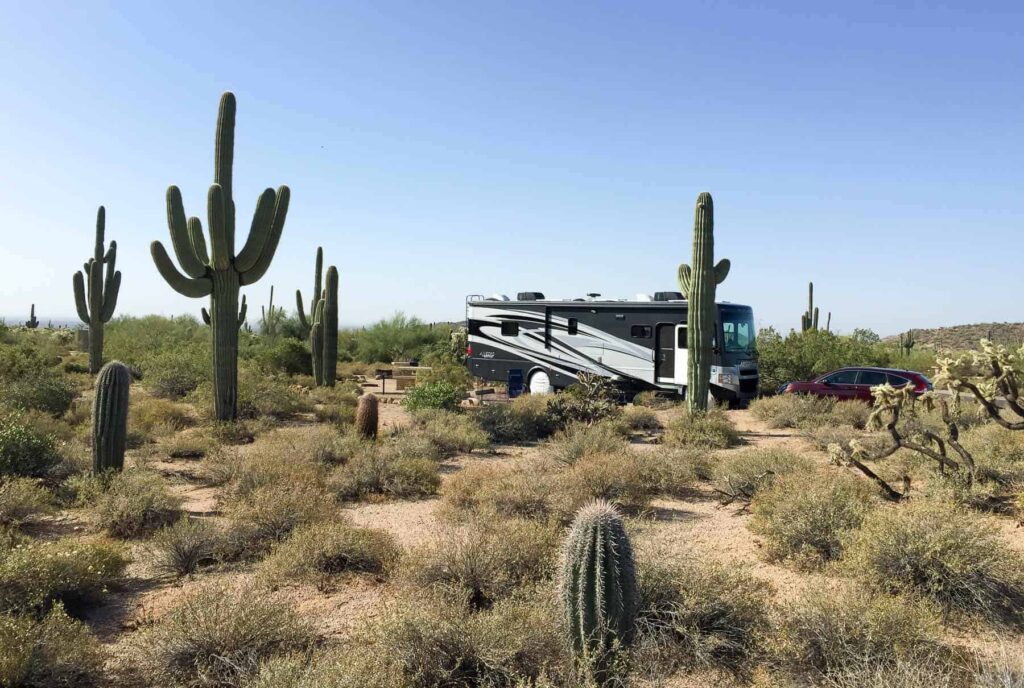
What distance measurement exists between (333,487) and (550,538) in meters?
3.80

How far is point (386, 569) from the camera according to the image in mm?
5434

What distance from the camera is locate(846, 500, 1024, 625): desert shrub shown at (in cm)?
453

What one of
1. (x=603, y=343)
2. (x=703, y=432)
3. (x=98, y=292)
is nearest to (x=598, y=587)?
(x=703, y=432)

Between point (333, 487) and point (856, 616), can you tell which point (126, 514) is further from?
point (856, 616)

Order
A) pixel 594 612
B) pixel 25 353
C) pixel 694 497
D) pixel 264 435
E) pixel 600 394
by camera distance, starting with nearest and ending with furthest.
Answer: pixel 594 612 < pixel 694 497 < pixel 264 435 < pixel 600 394 < pixel 25 353

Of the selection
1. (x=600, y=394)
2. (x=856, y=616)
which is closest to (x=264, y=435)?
(x=600, y=394)

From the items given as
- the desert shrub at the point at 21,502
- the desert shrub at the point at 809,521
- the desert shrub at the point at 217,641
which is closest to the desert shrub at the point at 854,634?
the desert shrub at the point at 809,521

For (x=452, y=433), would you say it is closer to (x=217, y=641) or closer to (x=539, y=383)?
(x=217, y=641)

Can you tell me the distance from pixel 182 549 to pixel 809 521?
5.61m

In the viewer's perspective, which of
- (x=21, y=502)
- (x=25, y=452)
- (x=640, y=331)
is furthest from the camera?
(x=640, y=331)

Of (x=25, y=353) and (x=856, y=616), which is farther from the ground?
(x=25, y=353)

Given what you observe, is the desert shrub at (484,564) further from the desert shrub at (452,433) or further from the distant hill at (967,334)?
the distant hill at (967,334)

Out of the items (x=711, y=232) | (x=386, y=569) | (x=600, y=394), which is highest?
(x=711, y=232)

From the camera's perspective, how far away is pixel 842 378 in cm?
1494
